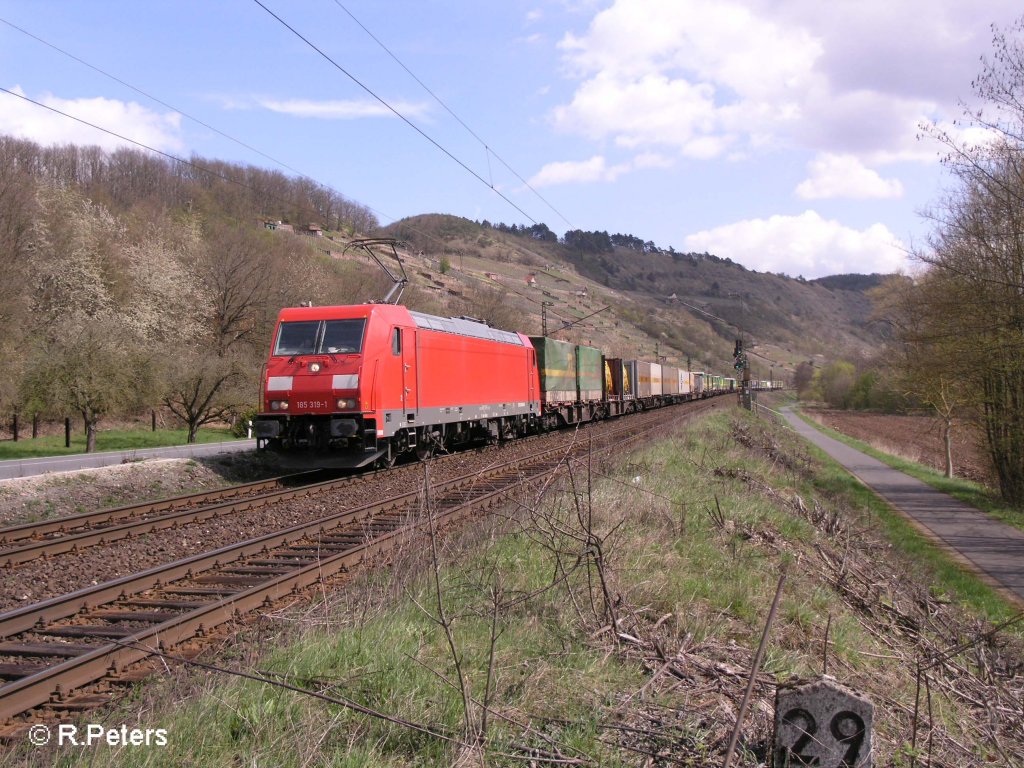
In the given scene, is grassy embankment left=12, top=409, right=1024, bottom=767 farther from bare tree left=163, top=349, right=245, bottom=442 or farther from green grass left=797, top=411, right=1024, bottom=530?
bare tree left=163, top=349, right=245, bottom=442

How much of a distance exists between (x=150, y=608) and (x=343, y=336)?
359 inches

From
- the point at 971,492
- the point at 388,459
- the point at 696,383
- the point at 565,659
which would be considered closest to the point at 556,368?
the point at 971,492

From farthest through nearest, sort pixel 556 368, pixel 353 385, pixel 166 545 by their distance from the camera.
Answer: pixel 556 368, pixel 353 385, pixel 166 545

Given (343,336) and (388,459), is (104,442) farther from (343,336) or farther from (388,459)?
(343,336)

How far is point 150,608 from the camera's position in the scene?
693cm

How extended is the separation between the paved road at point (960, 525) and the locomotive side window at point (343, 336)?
11.7 metres

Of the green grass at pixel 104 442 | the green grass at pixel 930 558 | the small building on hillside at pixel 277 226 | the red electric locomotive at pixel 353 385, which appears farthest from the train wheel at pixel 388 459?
the small building on hillside at pixel 277 226

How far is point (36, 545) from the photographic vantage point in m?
9.16

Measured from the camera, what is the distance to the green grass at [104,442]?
29469mm

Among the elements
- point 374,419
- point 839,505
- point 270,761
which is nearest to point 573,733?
point 270,761

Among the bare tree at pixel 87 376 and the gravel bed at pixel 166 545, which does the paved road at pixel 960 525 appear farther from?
the bare tree at pixel 87 376

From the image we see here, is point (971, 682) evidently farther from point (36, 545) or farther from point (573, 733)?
point (36, 545)

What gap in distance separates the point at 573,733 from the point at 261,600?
4008 millimetres

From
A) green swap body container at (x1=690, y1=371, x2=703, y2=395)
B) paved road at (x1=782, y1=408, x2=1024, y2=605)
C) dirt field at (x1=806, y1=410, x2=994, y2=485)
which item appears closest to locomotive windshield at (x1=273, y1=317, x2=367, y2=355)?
paved road at (x1=782, y1=408, x2=1024, y2=605)
